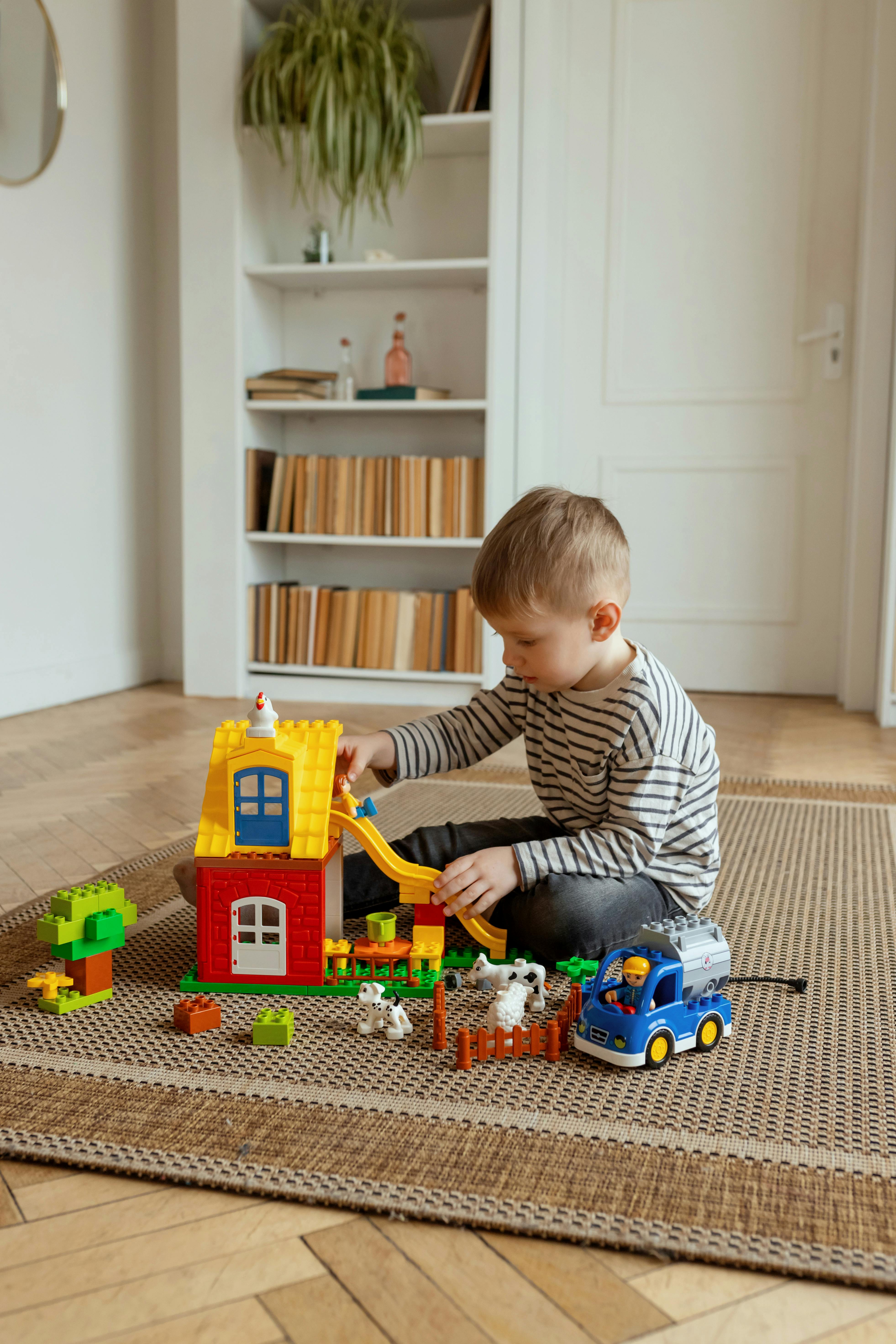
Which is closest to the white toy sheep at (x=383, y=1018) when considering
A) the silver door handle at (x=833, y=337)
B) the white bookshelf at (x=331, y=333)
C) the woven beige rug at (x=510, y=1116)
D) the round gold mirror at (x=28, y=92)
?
the woven beige rug at (x=510, y=1116)

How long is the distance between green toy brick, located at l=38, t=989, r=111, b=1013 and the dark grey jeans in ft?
0.99

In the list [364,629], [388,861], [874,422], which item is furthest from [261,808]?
[874,422]

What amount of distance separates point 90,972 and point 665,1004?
527mm

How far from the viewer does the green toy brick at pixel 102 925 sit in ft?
3.41

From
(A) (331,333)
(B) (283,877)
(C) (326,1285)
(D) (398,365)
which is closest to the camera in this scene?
(C) (326,1285)

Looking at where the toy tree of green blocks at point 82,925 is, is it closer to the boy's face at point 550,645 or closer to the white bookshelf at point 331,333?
the boy's face at point 550,645

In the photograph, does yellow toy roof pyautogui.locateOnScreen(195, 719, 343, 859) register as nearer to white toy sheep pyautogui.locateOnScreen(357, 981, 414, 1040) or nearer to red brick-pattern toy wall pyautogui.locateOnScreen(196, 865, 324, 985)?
red brick-pattern toy wall pyautogui.locateOnScreen(196, 865, 324, 985)

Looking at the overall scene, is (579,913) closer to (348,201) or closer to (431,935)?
(431,935)

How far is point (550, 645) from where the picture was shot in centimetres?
110

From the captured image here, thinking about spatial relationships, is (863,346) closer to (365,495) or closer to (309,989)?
(365,495)

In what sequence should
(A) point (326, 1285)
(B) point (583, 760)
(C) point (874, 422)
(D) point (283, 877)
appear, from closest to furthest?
(A) point (326, 1285) < (D) point (283, 877) < (B) point (583, 760) < (C) point (874, 422)

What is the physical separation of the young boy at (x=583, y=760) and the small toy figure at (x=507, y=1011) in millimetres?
123

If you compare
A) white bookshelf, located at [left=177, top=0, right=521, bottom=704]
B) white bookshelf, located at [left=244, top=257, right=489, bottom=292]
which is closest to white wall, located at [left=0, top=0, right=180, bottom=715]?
white bookshelf, located at [left=177, top=0, right=521, bottom=704]

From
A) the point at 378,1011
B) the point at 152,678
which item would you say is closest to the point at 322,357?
the point at 152,678
